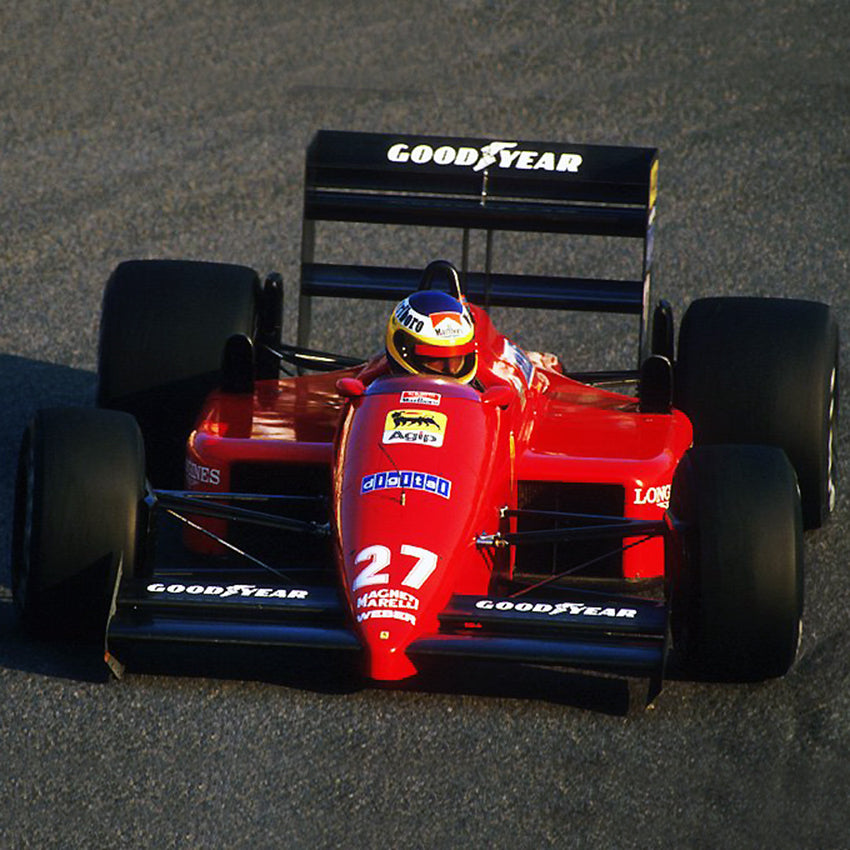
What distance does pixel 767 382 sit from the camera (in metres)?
8.51

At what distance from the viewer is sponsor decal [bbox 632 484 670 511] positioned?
306 inches

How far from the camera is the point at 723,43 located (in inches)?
632

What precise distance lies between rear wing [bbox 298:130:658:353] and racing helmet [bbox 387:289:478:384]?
1.45m

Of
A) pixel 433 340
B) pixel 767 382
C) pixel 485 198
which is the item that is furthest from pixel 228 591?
pixel 485 198

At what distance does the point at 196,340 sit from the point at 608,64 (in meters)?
7.59

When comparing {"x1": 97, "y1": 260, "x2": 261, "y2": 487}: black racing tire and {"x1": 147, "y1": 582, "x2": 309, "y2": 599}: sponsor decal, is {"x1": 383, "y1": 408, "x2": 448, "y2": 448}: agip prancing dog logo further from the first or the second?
{"x1": 97, "y1": 260, "x2": 261, "y2": 487}: black racing tire

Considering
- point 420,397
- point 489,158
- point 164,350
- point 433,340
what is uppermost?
point 489,158

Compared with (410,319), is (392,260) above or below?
below

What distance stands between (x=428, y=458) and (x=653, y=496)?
1.02 meters

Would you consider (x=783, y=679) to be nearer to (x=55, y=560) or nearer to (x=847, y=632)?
(x=847, y=632)

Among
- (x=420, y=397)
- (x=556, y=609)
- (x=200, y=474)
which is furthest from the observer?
(x=200, y=474)

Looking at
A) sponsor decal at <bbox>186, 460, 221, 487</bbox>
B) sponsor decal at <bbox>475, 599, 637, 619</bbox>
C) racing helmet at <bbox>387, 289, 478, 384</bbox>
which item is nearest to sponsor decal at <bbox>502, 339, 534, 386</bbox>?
racing helmet at <bbox>387, 289, 478, 384</bbox>

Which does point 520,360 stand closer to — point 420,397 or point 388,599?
point 420,397

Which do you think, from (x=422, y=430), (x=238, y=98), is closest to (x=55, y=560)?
(x=422, y=430)
